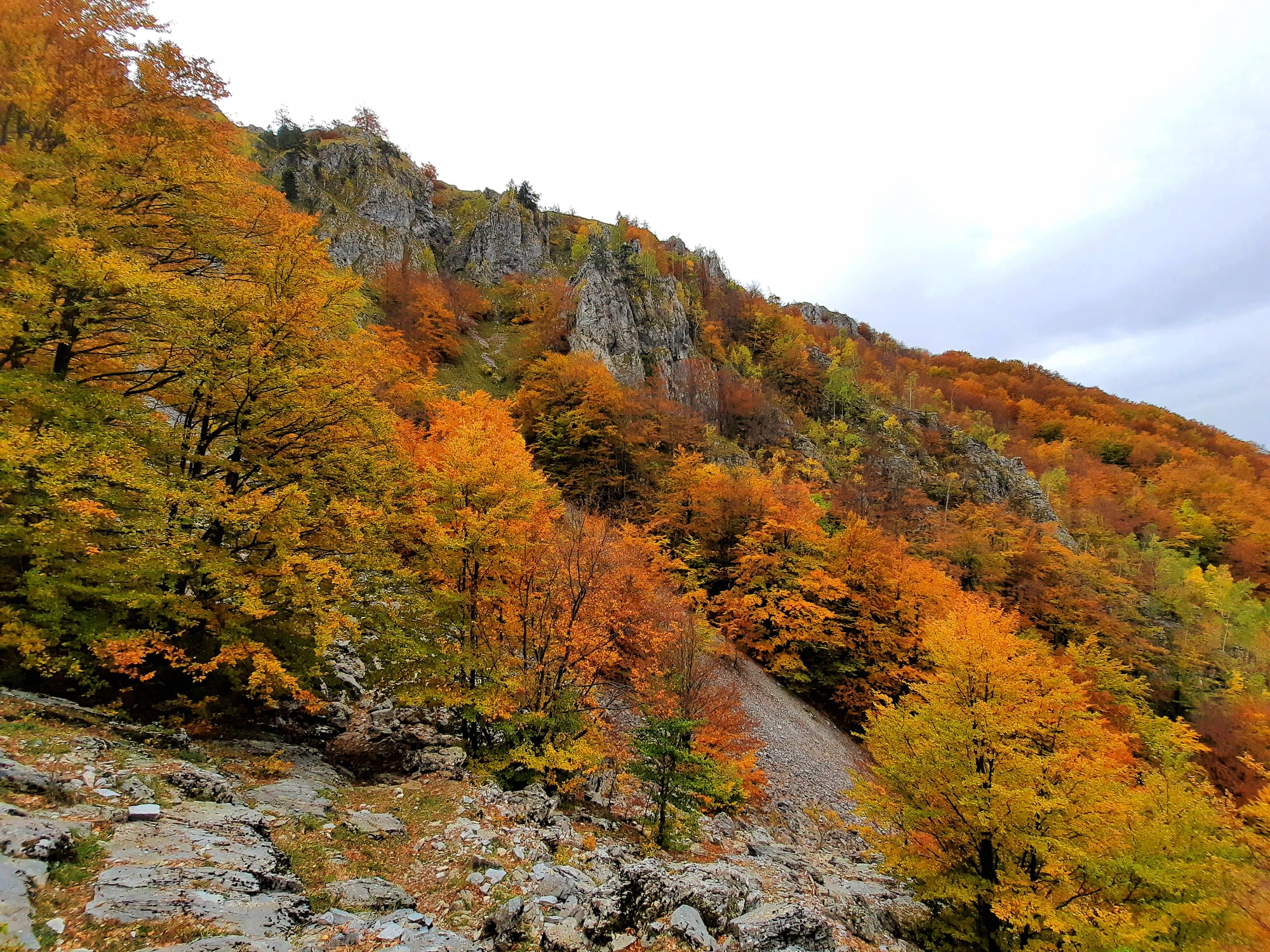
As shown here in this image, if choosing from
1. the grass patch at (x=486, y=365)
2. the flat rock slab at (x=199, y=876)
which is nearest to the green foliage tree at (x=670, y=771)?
the flat rock slab at (x=199, y=876)

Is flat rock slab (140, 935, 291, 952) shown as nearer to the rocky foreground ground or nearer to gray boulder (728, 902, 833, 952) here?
the rocky foreground ground

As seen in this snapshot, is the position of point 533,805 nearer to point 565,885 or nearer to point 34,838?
point 565,885

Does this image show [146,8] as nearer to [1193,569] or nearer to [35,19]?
[35,19]

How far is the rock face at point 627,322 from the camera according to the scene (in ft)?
152

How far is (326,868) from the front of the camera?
7344 millimetres

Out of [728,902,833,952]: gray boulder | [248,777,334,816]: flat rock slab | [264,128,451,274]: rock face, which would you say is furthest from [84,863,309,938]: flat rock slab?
[264,128,451,274]: rock face

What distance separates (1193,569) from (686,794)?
5823 cm

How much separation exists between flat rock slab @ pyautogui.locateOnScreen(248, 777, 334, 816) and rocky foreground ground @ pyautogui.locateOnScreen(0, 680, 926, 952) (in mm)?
42

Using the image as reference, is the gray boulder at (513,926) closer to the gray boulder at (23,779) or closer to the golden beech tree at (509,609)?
the golden beech tree at (509,609)

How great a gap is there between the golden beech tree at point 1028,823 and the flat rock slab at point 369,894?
10809mm

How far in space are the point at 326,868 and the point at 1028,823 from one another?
1354 centimetres

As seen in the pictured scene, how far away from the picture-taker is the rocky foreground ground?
4852mm

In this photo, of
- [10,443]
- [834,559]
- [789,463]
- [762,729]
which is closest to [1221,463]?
[789,463]

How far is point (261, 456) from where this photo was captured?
10.8 meters
